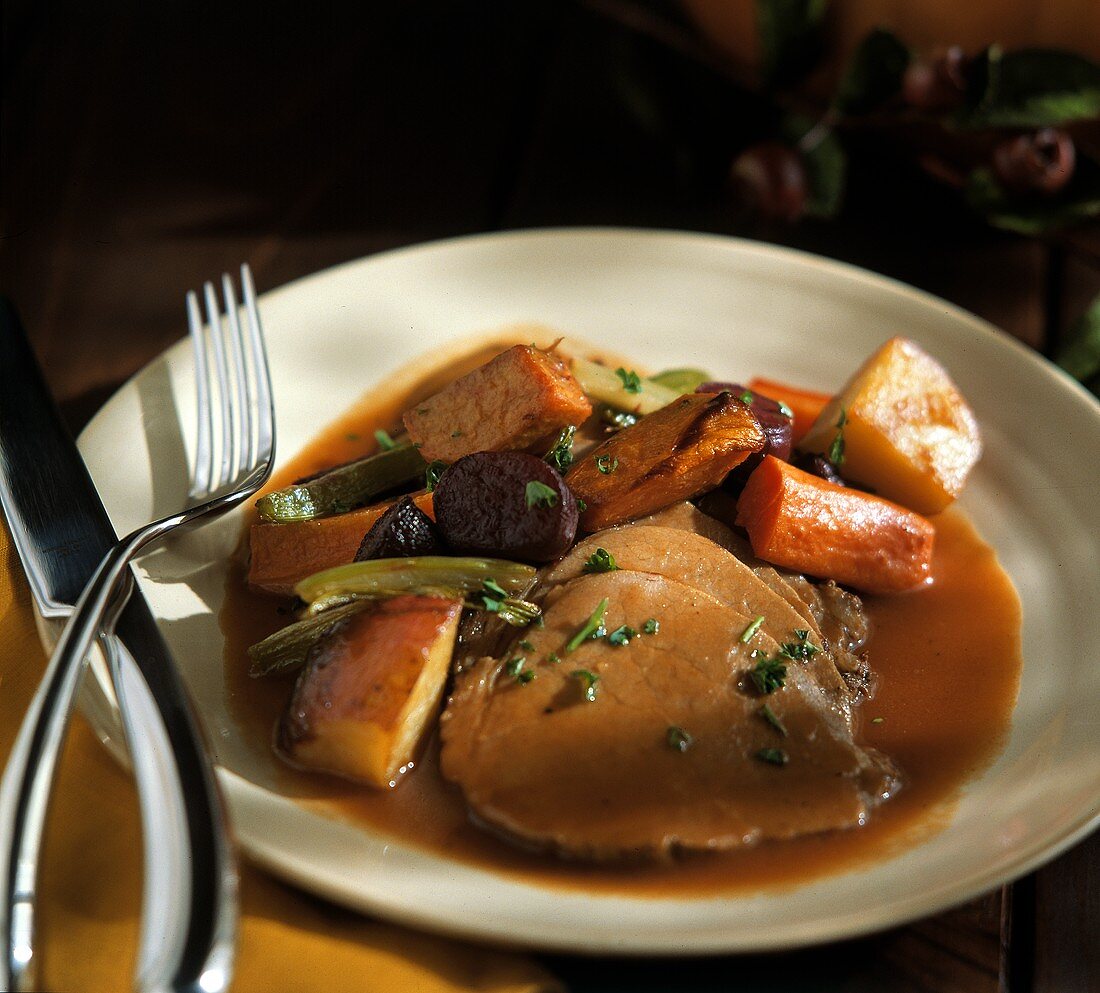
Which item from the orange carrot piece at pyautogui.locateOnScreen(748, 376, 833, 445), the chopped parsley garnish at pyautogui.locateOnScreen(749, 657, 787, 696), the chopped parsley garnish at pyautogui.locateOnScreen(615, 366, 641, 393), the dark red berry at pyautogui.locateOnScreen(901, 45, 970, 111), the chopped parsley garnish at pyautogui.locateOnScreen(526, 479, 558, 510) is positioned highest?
the dark red berry at pyautogui.locateOnScreen(901, 45, 970, 111)

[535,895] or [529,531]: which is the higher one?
[529,531]

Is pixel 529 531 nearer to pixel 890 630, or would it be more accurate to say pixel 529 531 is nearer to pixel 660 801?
pixel 660 801

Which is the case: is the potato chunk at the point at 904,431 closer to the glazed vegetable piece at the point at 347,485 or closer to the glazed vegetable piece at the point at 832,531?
the glazed vegetable piece at the point at 832,531

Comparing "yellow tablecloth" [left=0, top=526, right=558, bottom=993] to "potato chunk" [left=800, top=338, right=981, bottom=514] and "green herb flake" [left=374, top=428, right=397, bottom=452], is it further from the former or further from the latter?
"potato chunk" [left=800, top=338, right=981, bottom=514]

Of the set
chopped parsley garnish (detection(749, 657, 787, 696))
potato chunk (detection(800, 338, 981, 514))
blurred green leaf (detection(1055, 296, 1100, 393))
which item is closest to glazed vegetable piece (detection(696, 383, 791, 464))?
potato chunk (detection(800, 338, 981, 514))

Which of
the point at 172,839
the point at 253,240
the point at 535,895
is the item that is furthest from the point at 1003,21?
the point at 172,839

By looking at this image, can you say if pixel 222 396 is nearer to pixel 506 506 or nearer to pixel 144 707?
pixel 506 506

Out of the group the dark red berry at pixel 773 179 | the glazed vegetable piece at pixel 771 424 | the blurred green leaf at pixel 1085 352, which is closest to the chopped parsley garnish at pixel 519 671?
the glazed vegetable piece at pixel 771 424
